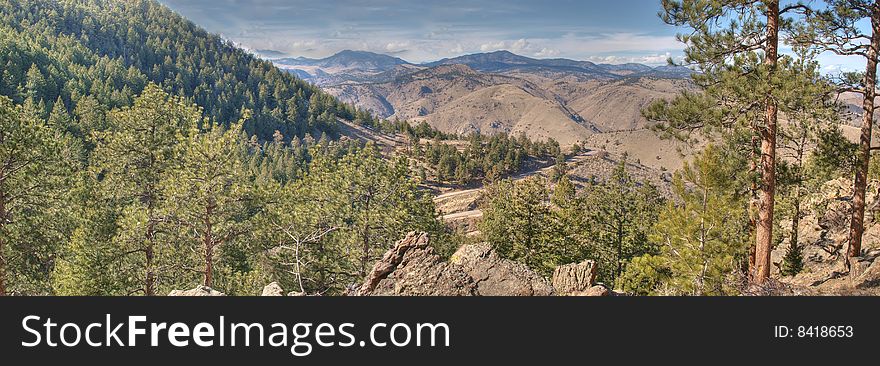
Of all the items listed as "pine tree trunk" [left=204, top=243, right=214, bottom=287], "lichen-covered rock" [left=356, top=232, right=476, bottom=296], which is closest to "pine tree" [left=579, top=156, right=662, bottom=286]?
"lichen-covered rock" [left=356, top=232, right=476, bottom=296]

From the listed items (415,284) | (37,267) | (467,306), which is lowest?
(37,267)

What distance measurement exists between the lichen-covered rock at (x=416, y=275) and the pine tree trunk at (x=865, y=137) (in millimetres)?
11601

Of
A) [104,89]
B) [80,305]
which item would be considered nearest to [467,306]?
[80,305]

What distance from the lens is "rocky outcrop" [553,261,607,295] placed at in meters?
13.8

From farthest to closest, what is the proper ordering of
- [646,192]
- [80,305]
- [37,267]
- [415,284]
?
[646,192] → [37,267] → [415,284] → [80,305]

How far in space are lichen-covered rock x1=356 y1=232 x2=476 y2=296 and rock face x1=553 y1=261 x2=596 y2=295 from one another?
3362 mm

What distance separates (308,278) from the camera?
17.7 meters

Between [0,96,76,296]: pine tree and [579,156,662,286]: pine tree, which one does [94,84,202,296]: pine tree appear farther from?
[579,156,662,286]: pine tree

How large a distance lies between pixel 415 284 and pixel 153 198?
10974 mm

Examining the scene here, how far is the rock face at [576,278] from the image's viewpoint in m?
13.8

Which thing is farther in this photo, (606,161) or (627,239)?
(606,161)

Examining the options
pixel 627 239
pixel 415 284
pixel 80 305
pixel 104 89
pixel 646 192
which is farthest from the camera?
pixel 104 89

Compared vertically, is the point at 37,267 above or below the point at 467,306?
below

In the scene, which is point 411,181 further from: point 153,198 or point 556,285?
point 153,198
